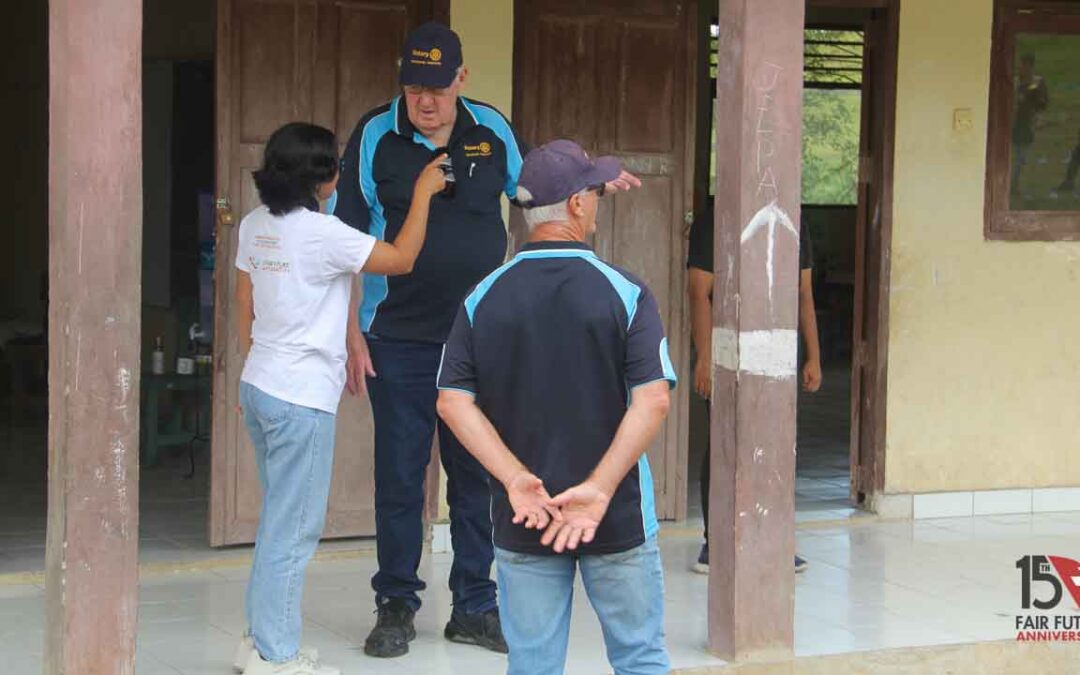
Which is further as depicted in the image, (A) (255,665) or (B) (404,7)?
(B) (404,7)

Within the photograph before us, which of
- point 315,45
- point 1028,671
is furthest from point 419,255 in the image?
point 1028,671

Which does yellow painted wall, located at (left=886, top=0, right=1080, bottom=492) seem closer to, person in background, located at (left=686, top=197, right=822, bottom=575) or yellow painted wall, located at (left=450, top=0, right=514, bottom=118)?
person in background, located at (left=686, top=197, right=822, bottom=575)

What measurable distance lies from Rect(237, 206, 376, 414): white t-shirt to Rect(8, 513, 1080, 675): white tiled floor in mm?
1126

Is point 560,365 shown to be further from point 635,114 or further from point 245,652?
point 635,114

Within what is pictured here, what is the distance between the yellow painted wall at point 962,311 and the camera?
8648 millimetres

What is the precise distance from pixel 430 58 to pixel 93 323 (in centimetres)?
151

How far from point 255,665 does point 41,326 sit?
8.63m

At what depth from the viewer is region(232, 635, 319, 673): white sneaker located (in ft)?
18.3

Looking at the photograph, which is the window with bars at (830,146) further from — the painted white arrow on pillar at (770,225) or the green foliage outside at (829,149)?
the painted white arrow on pillar at (770,225)

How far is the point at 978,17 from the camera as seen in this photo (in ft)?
28.6

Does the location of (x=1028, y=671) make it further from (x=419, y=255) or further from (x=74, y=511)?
(x=74, y=511)

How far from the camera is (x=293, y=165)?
532 centimetres

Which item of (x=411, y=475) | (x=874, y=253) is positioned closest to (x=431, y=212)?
(x=411, y=475)

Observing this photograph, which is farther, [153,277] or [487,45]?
[153,277]
